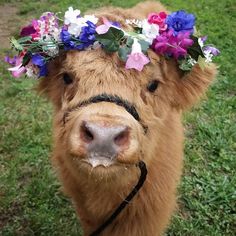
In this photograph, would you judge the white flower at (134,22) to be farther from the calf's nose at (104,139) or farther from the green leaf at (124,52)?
the calf's nose at (104,139)

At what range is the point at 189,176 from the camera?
464 cm

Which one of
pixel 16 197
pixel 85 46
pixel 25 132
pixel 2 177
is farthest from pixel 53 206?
pixel 85 46

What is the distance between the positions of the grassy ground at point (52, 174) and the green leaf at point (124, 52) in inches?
81.9

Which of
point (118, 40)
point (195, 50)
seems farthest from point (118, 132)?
point (195, 50)

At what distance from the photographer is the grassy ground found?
13.5 feet

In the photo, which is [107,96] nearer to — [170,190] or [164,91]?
[164,91]

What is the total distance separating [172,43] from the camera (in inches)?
111

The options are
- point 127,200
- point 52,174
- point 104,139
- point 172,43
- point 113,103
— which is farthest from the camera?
point 52,174

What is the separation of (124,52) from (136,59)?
88 millimetres

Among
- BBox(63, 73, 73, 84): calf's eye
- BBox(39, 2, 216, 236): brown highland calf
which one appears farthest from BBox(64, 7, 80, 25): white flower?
BBox(63, 73, 73, 84): calf's eye

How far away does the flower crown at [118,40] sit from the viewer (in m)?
2.64

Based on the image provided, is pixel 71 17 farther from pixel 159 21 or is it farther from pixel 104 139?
pixel 104 139

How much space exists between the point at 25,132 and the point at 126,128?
124 inches

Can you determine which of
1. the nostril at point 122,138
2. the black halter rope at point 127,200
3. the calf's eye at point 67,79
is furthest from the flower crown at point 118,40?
the black halter rope at point 127,200
